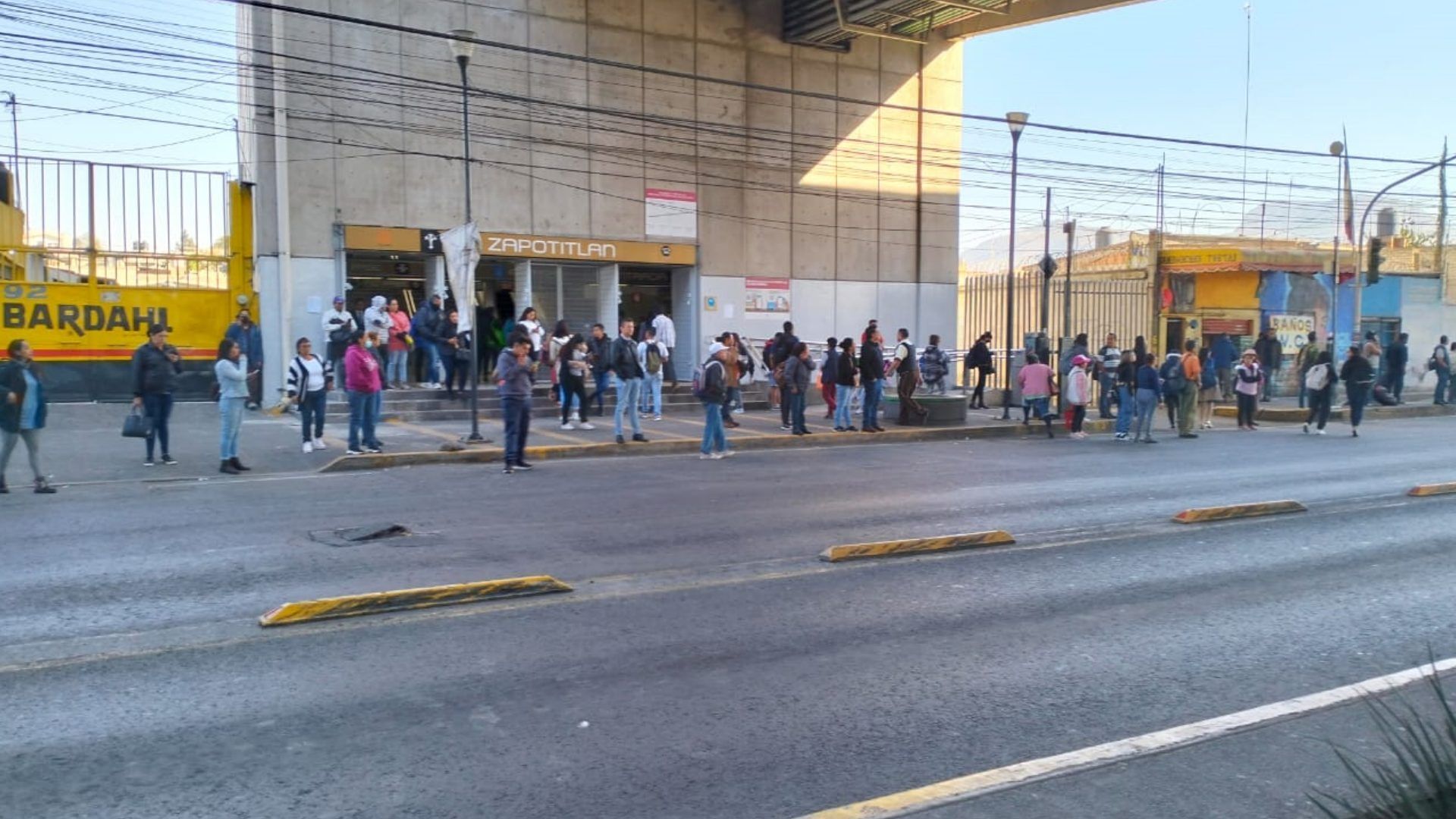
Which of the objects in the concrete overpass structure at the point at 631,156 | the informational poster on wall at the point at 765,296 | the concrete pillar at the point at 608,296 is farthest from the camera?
the informational poster on wall at the point at 765,296

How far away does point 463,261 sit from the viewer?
1641 cm

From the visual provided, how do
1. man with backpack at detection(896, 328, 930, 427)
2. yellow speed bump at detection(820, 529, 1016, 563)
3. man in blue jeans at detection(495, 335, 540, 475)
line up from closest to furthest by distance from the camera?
1. yellow speed bump at detection(820, 529, 1016, 563)
2. man in blue jeans at detection(495, 335, 540, 475)
3. man with backpack at detection(896, 328, 930, 427)

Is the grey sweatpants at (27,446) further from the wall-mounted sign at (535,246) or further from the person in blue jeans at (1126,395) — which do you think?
the person in blue jeans at (1126,395)

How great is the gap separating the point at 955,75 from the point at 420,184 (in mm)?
15314

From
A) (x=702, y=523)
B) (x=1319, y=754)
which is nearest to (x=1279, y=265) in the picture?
(x=702, y=523)

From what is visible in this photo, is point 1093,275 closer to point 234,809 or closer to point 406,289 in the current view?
point 406,289

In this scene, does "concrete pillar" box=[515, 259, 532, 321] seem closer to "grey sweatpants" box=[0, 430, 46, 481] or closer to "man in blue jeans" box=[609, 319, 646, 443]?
"man in blue jeans" box=[609, 319, 646, 443]

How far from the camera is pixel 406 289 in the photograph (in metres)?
22.7

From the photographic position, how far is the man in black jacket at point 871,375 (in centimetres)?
1914

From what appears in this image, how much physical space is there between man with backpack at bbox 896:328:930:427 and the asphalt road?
28.8 ft

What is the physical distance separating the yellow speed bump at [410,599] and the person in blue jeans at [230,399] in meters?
7.14

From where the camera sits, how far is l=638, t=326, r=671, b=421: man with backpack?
1833 cm

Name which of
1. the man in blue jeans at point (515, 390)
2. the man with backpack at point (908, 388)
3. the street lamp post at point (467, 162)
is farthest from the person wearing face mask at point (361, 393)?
the man with backpack at point (908, 388)

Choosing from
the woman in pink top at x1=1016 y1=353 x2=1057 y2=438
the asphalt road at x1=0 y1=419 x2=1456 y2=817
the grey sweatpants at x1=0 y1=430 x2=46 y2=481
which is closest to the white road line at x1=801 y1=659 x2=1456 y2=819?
the asphalt road at x1=0 y1=419 x2=1456 y2=817
